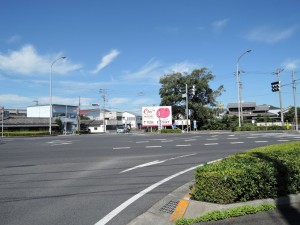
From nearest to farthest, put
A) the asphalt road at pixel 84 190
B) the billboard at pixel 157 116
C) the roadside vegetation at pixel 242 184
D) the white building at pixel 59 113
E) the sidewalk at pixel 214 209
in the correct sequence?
the sidewalk at pixel 214 209 < the roadside vegetation at pixel 242 184 < the asphalt road at pixel 84 190 < the billboard at pixel 157 116 < the white building at pixel 59 113

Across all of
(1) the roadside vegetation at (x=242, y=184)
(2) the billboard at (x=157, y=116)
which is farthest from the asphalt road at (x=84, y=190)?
(2) the billboard at (x=157, y=116)

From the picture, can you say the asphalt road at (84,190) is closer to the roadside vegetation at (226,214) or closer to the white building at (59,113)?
the roadside vegetation at (226,214)

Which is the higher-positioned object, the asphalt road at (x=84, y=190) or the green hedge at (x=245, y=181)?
the green hedge at (x=245, y=181)

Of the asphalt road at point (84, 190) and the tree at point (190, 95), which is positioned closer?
the asphalt road at point (84, 190)

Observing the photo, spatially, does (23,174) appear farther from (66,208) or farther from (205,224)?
(205,224)

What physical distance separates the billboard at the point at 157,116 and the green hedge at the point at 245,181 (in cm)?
4955

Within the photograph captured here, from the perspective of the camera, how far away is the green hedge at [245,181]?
5219 mm

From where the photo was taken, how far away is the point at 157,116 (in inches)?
2223

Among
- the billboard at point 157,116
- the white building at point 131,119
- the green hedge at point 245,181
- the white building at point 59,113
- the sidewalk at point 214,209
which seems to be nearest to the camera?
the sidewalk at point 214,209

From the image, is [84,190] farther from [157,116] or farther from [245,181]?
[157,116]

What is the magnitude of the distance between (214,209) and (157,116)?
169 feet

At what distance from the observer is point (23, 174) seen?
9859 mm

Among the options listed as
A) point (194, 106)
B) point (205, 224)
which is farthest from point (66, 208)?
point (194, 106)

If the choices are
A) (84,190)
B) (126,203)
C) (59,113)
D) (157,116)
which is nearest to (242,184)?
(126,203)
